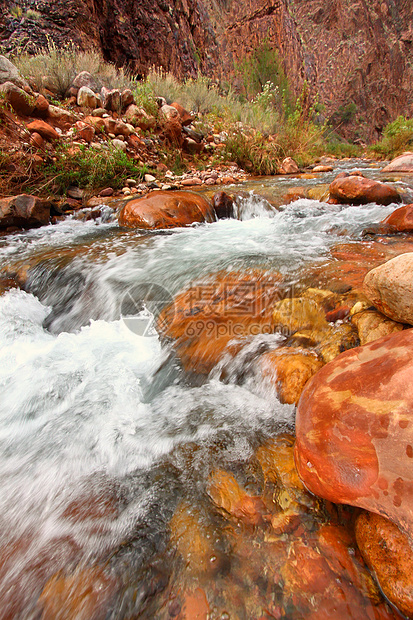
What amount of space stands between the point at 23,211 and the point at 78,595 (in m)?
4.64

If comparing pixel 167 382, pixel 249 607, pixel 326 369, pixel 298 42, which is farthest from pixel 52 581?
pixel 298 42

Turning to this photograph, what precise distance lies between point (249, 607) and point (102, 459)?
0.83 meters

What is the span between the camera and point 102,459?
1354 mm

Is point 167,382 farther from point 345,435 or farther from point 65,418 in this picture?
point 345,435

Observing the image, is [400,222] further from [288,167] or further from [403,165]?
[288,167]

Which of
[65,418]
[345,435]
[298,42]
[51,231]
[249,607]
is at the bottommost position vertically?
[249,607]

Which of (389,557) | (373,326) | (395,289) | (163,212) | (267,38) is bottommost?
(389,557)

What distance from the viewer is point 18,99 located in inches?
195

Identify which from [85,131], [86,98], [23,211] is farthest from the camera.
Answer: [86,98]

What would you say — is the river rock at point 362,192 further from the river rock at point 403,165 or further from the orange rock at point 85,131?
the orange rock at point 85,131

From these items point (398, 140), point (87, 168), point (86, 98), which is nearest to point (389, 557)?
point (87, 168)

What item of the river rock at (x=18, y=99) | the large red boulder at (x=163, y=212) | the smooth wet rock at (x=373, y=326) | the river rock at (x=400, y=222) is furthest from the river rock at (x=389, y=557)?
the river rock at (x=18, y=99)

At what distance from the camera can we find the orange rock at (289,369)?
140 cm

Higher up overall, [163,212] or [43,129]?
[43,129]
